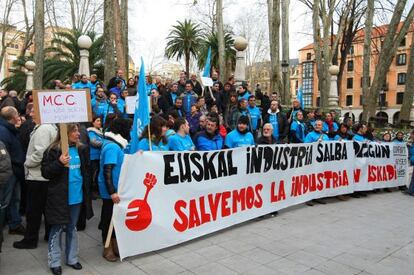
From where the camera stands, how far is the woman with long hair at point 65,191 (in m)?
3.97

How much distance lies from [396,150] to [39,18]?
45.9 ft

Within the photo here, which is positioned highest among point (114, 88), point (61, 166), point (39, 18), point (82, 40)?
point (39, 18)

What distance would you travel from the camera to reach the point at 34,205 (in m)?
4.70

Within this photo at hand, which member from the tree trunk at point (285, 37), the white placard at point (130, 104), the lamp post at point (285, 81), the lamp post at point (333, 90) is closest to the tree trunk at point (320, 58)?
the lamp post at point (333, 90)

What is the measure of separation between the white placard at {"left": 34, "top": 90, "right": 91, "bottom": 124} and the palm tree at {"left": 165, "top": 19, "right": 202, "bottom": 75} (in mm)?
28686

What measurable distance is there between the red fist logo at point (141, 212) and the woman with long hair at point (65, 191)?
1.55 ft

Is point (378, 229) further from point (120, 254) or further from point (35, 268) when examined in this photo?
point (35, 268)

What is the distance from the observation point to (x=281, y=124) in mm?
9336

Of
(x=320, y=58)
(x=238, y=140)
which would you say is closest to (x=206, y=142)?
(x=238, y=140)

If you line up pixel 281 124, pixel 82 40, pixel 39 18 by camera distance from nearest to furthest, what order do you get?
1. pixel 281 124
2. pixel 82 40
3. pixel 39 18

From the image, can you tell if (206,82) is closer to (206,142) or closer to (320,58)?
(206,142)

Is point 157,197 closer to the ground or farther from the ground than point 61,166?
closer to the ground

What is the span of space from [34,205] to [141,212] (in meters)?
1.34

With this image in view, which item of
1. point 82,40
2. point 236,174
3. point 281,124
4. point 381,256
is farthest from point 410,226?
point 82,40
